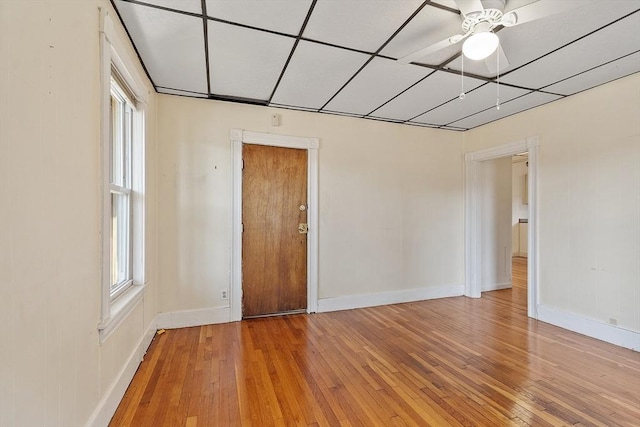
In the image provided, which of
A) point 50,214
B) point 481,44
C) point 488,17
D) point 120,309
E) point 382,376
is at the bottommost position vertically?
point 382,376

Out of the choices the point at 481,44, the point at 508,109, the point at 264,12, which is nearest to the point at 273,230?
the point at 264,12

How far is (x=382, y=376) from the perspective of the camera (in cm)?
221

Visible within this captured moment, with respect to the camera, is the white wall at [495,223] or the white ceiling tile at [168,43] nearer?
the white ceiling tile at [168,43]

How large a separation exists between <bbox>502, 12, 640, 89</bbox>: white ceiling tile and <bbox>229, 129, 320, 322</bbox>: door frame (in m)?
2.16

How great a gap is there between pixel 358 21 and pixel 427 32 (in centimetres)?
51

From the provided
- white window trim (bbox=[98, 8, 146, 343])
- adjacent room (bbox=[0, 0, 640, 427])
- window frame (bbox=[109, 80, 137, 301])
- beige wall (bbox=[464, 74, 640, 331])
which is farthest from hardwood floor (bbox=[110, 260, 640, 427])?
window frame (bbox=[109, 80, 137, 301])

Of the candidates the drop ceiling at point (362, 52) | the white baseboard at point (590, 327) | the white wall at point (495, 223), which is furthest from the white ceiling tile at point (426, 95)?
the white baseboard at point (590, 327)

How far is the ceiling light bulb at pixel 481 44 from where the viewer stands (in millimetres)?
1693

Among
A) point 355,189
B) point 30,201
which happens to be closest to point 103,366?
point 30,201

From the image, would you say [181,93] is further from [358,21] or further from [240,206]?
[358,21]

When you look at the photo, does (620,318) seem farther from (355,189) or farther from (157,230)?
(157,230)

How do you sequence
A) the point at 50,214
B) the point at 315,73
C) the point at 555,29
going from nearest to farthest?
the point at 50,214, the point at 555,29, the point at 315,73

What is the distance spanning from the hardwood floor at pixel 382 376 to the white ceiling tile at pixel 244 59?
8.14 feet

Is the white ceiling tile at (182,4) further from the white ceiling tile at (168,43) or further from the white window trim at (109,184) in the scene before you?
the white window trim at (109,184)
